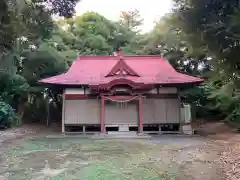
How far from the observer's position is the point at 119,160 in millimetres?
8562

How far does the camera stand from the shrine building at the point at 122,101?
14969mm

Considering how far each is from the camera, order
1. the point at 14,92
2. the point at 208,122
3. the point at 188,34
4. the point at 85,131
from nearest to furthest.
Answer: the point at 188,34 → the point at 85,131 → the point at 14,92 → the point at 208,122

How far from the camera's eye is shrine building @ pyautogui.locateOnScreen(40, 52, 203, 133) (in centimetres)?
1497

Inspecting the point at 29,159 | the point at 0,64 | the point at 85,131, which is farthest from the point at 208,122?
the point at 0,64

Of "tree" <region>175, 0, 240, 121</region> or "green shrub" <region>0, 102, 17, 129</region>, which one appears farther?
"green shrub" <region>0, 102, 17, 129</region>

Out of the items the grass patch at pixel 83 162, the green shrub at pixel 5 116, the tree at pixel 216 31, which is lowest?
the grass patch at pixel 83 162

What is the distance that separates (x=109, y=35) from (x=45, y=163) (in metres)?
19.2

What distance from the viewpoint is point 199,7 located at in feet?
20.6

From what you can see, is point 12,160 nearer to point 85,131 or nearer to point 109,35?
point 85,131

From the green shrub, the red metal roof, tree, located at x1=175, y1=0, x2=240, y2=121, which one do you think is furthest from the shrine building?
tree, located at x1=175, y1=0, x2=240, y2=121

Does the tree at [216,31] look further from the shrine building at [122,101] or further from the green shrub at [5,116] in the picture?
the green shrub at [5,116]

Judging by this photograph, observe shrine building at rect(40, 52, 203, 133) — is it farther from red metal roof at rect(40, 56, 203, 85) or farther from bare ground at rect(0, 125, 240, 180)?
bare ground at rect(0, 125, 240, 180)

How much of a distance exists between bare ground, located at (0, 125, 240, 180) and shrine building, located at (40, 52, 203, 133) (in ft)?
10.6

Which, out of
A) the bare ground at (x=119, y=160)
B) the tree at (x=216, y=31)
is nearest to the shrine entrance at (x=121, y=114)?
the bare ground at (x=119, y=160)
